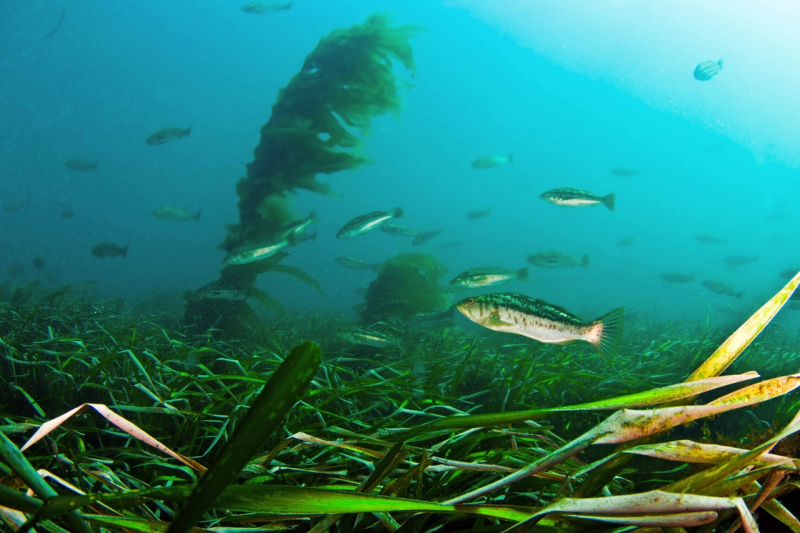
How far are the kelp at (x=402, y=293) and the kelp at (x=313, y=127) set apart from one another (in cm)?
117

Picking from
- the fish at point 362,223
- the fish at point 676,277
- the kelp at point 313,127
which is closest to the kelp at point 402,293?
the fish at point 362,223

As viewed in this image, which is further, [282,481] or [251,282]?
[251,282]

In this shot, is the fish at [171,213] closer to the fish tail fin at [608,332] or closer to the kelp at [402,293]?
the kelp at [402,293]

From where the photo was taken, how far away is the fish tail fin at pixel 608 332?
2322 millimetres

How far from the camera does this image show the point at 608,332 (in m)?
2.36

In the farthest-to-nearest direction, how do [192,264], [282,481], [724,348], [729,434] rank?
[192,264]
[729,434]
[282,481]
[724,348]

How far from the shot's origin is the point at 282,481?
49.0 inches

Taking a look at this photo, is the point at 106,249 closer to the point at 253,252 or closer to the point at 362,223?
the point at 253,252

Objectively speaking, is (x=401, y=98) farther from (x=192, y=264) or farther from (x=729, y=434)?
(x=192, y=264)

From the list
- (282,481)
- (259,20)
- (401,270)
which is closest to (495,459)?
(282,481)

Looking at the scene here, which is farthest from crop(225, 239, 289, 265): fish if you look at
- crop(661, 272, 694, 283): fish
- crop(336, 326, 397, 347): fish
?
crop(661, 272, 694, 283): fish

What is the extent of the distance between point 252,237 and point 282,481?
19.6 ft

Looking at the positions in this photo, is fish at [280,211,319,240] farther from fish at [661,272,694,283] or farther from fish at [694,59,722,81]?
fish at [661,272,694,283]

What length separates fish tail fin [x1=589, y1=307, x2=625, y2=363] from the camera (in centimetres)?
232
